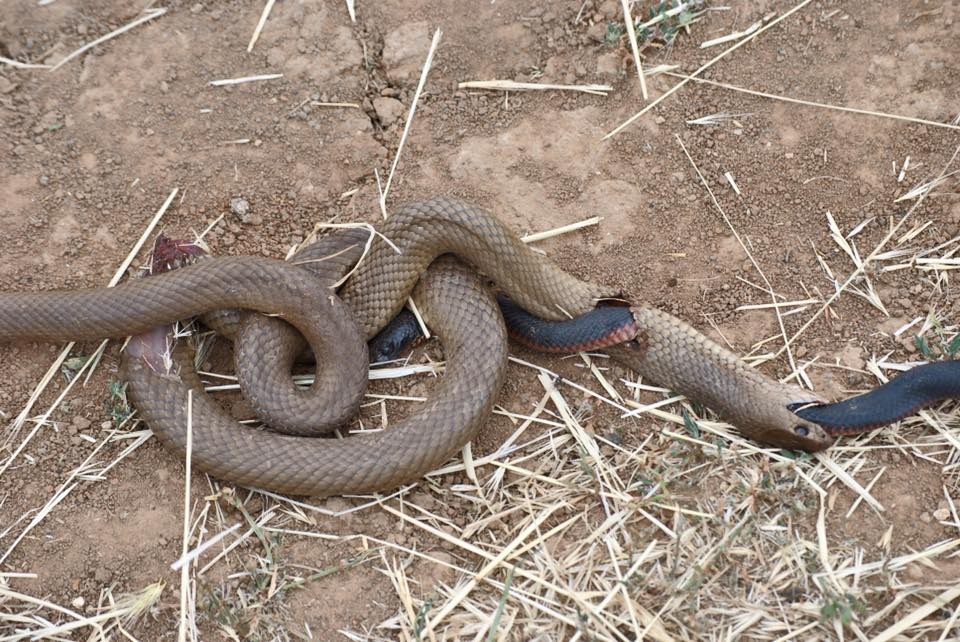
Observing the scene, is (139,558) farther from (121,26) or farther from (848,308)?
(848,308)

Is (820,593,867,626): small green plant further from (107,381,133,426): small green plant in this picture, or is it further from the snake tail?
(107,381,133,426): small green plant

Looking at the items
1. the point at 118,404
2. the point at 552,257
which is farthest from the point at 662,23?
the point at 118,404

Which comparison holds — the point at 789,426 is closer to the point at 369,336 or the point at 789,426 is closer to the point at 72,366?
the point at 369,336

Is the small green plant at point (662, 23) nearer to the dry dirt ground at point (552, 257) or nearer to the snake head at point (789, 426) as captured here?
the dry dirt ground at point (552, 257)

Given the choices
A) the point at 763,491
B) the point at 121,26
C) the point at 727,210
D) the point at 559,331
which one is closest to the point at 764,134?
the point at 727,210

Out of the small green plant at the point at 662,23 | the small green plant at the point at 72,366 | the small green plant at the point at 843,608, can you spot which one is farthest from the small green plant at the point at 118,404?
the small green plant at the point at 843,608

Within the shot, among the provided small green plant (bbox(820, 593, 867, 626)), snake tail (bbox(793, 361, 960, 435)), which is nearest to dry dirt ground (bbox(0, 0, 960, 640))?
A: small green plant (bbox(820, 593, 867, 626))
